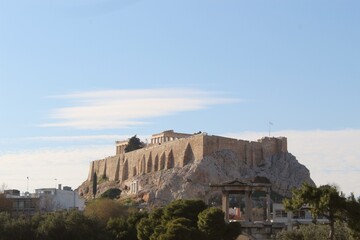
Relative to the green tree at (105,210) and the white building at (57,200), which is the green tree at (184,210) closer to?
the green tree at (105,210)

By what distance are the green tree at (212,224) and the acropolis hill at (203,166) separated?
53.6 metres

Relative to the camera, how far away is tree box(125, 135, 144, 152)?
132 m

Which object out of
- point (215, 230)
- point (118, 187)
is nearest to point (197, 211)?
point (215, 230)

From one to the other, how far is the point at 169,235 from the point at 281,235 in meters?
6.30

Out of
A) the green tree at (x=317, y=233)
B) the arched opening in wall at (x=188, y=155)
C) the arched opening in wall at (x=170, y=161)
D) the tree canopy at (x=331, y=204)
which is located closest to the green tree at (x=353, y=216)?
the tree canopy at (x=331, y=204)

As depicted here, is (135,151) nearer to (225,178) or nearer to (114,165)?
(114,165)

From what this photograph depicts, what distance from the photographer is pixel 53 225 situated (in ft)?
172

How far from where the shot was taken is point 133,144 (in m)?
132

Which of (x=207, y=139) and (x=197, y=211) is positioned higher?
(x=207, y=139)

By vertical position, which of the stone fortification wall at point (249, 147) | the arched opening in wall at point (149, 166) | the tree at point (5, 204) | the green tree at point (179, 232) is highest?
the stone fortification wall at point (249, 147)

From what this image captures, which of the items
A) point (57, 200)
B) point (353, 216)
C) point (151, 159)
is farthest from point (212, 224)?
Answer: point (151, 159)

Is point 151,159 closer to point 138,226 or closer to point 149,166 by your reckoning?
point 149,166

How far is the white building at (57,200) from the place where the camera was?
265 ft

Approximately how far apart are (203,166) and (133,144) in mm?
30003
